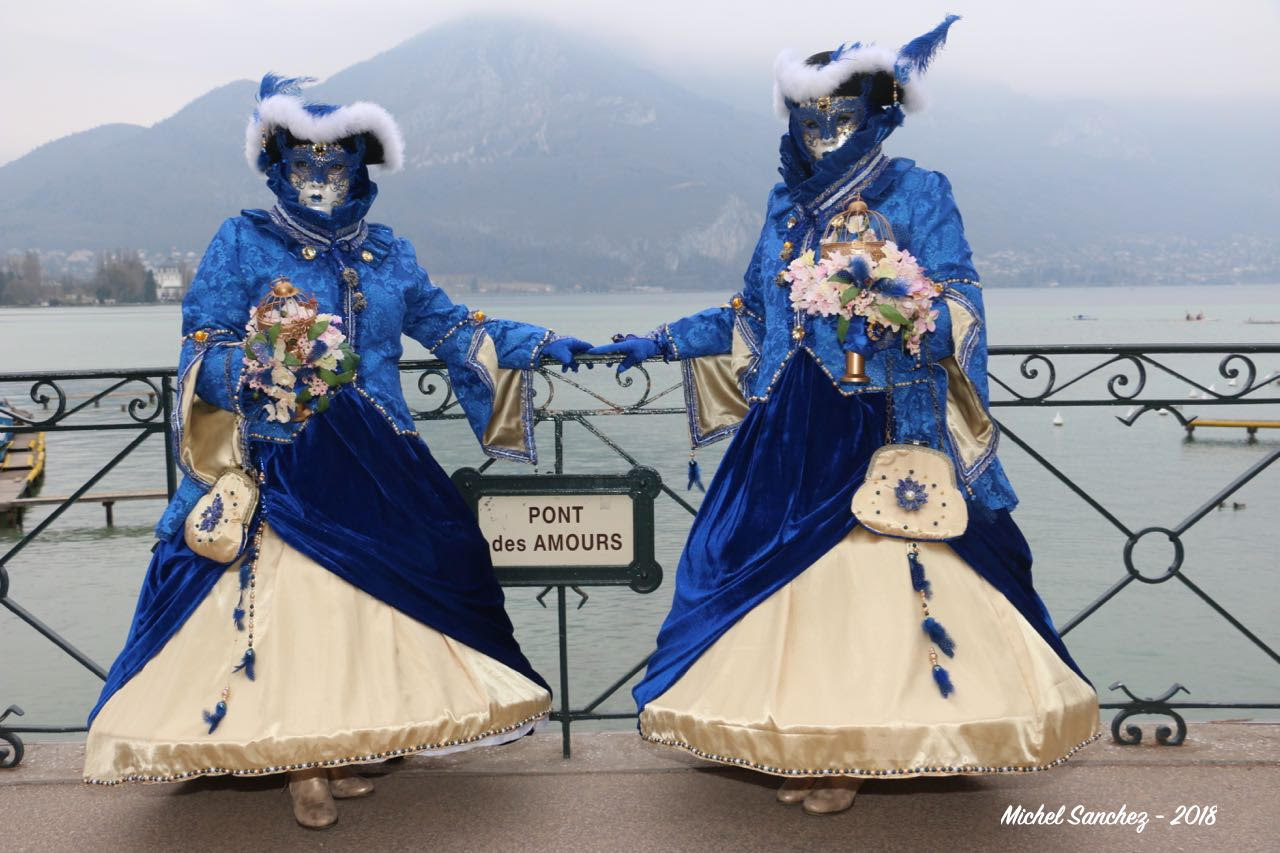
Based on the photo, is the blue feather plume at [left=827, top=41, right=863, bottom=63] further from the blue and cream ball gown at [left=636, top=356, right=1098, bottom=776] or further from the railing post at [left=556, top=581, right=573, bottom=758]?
the railing post at [left=556, top=581, right=573, bottom=758]

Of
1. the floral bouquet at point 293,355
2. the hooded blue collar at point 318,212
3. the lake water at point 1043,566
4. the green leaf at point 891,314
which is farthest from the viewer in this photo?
the lake water at point 1043,566

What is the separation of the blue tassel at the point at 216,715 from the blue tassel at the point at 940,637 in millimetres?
1697

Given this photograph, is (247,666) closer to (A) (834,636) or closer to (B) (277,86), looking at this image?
(A) (834,636)

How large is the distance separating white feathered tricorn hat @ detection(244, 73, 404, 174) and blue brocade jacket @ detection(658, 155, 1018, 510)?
107 cm

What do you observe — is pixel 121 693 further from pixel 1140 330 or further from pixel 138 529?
pixel 1140 330

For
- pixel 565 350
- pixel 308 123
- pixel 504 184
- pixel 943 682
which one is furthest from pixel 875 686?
pixel 504 184

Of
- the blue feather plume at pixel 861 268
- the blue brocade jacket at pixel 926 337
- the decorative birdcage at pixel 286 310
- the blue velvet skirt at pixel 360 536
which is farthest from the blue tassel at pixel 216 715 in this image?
the blue feather plume at pixel 861 268

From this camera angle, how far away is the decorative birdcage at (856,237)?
3.16m

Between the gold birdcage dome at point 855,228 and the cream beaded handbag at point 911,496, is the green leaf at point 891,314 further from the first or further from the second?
the cream beaded handbag at point 911,496

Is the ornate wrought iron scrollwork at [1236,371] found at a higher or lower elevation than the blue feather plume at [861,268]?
lower

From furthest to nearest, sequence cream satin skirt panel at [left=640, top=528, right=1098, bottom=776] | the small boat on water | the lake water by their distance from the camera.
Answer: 1. the small boat on water
2. the lake water
3. cream satin skirt panel at [left=640, top=528, right=1098, bottom=776]

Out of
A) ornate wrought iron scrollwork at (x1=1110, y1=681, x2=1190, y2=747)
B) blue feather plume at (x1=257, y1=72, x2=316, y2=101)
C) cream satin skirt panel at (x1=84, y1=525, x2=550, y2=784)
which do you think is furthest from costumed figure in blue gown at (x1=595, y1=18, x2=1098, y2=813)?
blue feather plume at (x1=257, y1=72, x2=316, y2=101)

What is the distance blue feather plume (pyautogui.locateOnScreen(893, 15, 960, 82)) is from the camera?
3.30 m

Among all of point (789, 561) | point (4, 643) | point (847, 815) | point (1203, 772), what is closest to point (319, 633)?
point (789, 561)
